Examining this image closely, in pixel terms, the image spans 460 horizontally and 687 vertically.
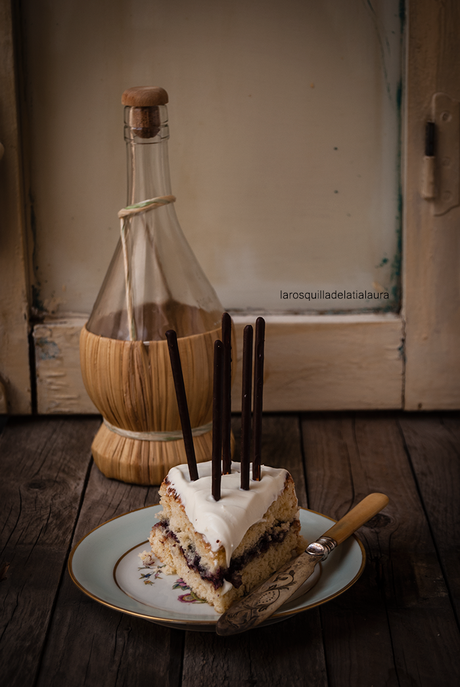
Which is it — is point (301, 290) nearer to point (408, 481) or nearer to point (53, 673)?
point (408, 481)

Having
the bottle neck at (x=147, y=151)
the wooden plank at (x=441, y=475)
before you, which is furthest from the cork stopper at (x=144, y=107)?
the wooden plank at (x=441, y=475)

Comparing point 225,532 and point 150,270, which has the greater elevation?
point 150,270

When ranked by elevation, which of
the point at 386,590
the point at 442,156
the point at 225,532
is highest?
the point at 442,156

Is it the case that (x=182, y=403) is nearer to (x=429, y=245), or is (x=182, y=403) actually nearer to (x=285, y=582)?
(x=285, y=582)

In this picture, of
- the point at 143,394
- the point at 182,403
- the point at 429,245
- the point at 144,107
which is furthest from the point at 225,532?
the point at 429,245

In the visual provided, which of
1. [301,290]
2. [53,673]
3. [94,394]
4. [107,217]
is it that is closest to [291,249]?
[301,290]

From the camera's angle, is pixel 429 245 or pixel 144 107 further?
pixel 429 245
